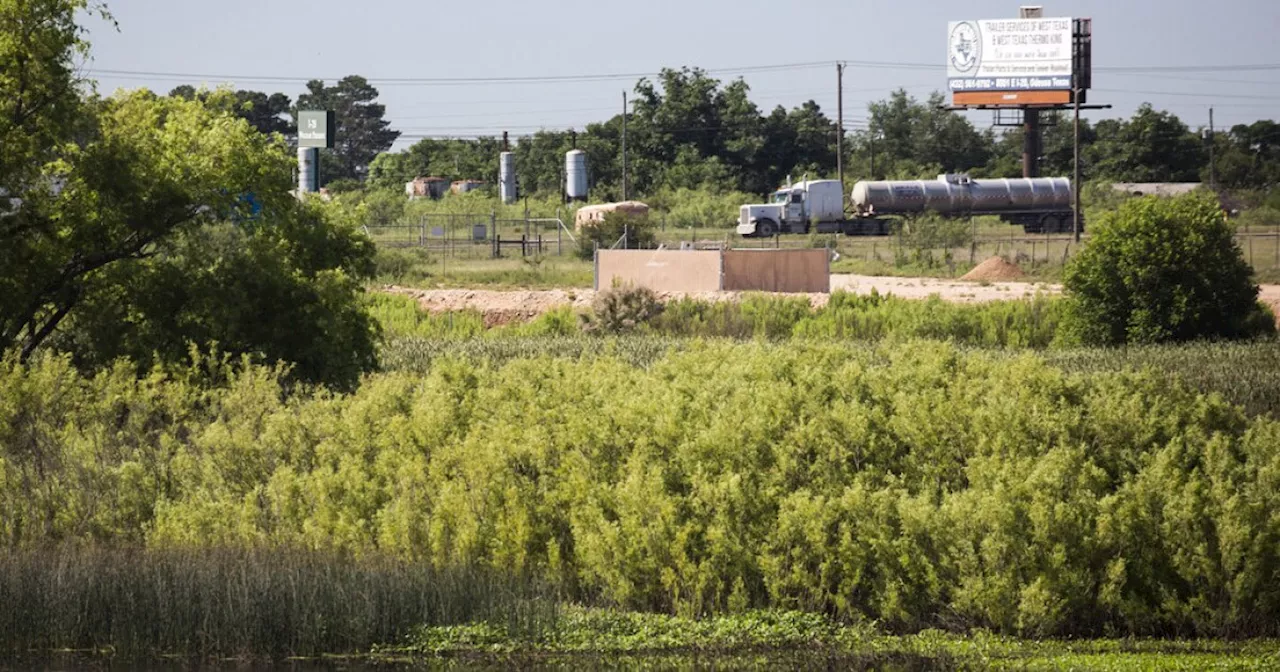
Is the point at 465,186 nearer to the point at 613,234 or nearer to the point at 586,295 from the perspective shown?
the point at 613,234

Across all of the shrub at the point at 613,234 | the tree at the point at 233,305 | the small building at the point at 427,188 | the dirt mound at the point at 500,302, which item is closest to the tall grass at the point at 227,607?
the tree at the point at 233,305

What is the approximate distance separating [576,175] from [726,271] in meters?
54.8

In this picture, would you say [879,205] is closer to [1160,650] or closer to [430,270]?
[430,270]

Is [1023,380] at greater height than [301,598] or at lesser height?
greater

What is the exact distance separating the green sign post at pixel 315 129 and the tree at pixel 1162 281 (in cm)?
5150

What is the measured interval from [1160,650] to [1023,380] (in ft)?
13.4

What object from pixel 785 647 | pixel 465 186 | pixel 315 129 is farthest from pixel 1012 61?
pixel 785 647

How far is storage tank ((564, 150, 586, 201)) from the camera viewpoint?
321 ft

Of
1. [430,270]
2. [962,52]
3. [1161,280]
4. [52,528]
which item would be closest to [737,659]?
[52,528]

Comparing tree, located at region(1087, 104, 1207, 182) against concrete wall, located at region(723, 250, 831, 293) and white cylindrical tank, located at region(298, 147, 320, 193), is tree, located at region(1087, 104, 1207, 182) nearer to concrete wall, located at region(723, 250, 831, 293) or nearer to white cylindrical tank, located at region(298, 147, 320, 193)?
white cylindrical tank, located at region(298, 147, 320, 193)

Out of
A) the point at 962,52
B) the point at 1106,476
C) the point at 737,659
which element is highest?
the point at 962,52

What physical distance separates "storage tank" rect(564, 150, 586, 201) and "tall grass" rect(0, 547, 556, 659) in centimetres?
8526

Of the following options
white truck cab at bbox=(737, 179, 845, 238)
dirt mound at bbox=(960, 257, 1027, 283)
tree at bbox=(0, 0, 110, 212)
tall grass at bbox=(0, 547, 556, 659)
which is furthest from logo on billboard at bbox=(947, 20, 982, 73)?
tall grass at bbox=(0, 547, 556, 659)

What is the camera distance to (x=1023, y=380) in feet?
51.8
